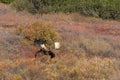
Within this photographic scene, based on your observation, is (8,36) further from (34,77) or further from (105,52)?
(34,77)

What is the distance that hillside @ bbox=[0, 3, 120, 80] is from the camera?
10164mm

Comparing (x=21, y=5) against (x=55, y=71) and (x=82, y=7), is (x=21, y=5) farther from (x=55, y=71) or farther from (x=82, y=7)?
(x=55, y=71)

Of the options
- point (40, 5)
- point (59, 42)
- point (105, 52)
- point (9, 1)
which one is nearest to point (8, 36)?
point (59, 42)

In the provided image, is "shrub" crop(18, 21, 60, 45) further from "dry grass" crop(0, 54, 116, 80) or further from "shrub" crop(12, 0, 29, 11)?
"shrub" crop(12, 0, 29, 11)

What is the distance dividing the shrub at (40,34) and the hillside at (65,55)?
1.12 ft

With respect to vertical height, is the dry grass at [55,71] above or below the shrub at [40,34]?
above

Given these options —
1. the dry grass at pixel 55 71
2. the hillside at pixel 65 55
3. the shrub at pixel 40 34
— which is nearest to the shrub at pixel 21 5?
the hillside at pixel 65 55

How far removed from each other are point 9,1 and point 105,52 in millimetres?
19801

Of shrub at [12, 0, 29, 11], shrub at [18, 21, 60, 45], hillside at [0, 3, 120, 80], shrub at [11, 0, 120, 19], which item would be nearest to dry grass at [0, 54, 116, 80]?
hillside at [0, 3, 120, 80]

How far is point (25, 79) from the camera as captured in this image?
32.2ft

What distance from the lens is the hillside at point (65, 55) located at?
10.2 metres

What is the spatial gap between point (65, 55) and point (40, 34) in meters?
2.56

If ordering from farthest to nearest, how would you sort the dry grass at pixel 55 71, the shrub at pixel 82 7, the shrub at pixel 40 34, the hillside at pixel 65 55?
the shrub at pixel 82 7, the shrub at pixel 40 34, the hillside at pixel 65 55, the dry grass at pixel 55 71

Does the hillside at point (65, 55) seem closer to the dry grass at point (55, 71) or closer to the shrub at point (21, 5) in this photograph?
the dry grass at point (55, 71)
